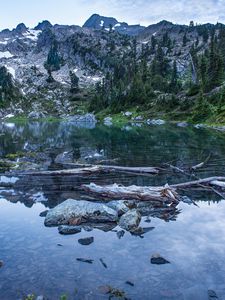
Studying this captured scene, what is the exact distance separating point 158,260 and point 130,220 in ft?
16.0

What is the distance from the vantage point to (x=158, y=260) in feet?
56.5

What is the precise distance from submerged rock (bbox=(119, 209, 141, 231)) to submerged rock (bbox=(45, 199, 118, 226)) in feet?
2.24

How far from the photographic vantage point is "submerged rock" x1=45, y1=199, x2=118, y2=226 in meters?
22.4

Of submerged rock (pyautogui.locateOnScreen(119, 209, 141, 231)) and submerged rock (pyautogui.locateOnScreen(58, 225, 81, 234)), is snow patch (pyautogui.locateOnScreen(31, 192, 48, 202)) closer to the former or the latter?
submerged rock (pyautogui.locateOnScreen(58, 225, 81, 234))

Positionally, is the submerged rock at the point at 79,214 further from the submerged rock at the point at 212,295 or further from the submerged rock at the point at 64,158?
the submerged rock at the point at 64,158

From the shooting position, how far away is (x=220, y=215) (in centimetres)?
2402

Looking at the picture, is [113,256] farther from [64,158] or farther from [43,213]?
[64,158]

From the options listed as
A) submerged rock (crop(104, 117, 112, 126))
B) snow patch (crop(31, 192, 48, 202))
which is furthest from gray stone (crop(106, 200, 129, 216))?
submerged rock (crop(104, 117, 112, 126))

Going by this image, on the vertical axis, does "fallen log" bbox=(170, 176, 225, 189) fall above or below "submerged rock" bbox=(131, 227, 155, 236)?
above

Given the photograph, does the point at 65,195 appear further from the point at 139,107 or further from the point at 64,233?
the point at 139,107

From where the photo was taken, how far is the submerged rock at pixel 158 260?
56.2ft

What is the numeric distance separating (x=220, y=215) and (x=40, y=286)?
13.8 metres

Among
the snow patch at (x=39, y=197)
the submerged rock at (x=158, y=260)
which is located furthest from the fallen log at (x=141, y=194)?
the submerged rock at (x=158, y=260)

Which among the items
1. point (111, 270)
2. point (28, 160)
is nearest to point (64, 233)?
point (111, 270)
